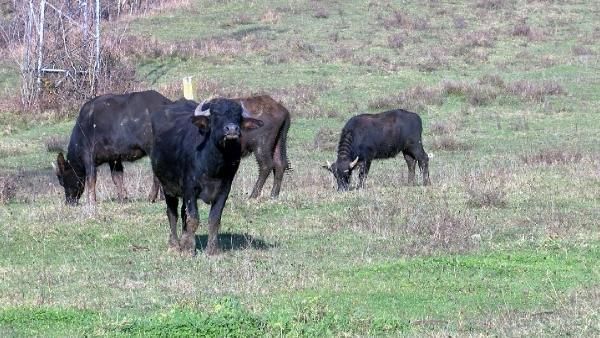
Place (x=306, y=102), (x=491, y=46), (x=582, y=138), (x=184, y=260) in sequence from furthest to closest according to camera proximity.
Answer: (x=491, y=46) < (x=306, y=102) < (x=582, y=138) < (x=184, y=260)

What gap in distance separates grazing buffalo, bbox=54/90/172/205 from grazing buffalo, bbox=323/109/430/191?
5.19 metres

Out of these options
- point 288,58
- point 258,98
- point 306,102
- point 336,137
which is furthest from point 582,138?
point 288,58

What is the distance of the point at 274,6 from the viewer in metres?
41.8

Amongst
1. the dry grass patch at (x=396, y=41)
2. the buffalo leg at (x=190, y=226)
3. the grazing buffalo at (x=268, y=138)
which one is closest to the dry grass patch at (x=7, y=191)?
the grazing buffalo at (x=268, y=138)

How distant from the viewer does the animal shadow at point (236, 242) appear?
11.7 m

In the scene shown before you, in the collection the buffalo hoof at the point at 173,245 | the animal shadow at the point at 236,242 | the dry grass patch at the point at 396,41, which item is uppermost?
the buffalo hoof at the point at 173,245

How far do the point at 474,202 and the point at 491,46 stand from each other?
23.0 meters

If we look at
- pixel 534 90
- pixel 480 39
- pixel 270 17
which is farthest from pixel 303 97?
pixel 270 17

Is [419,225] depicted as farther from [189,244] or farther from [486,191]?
[189,244]

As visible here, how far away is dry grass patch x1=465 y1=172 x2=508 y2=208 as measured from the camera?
1395 centimetres

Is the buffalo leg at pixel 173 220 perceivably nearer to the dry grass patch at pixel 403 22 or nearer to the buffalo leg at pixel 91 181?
the buffalo leg at pixel 91 181

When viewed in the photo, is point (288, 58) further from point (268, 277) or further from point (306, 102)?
point (268, 277)

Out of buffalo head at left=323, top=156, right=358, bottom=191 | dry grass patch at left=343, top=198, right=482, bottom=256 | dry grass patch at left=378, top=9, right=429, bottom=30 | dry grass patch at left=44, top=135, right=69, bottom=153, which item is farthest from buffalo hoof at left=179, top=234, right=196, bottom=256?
dry grass patch at left=378, top=9, right=429, bottom=30

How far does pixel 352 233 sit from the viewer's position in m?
12.4
